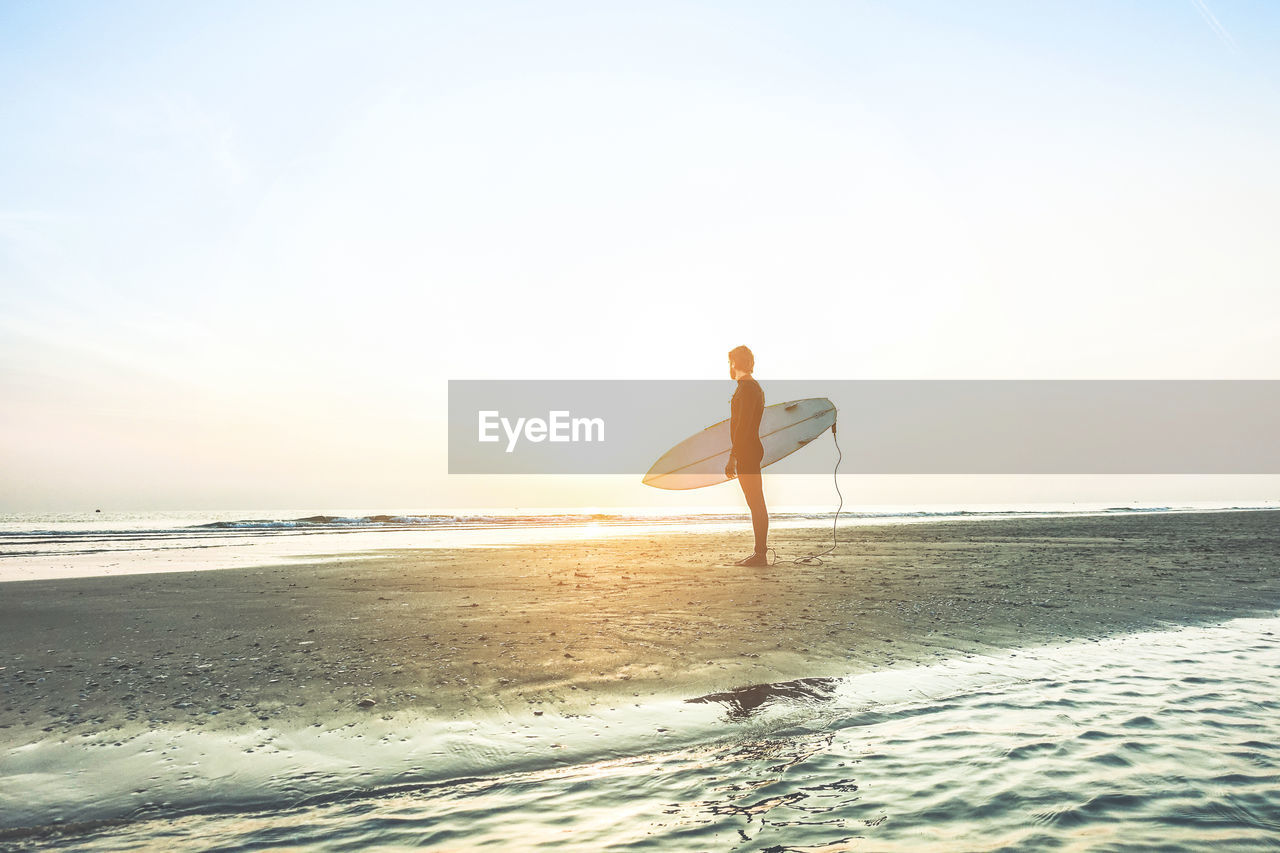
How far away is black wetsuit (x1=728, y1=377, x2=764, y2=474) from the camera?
408 inches

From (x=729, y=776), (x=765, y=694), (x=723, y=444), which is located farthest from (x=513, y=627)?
(x=723, y=444)

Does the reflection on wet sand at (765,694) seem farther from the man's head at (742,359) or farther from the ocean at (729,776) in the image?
the man's head at (742,359)

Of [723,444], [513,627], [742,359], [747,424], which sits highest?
[742,359]

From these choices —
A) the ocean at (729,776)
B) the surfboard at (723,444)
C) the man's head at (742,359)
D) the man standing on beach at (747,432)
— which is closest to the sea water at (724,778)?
the ocean at (729,776)

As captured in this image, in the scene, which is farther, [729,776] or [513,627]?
[513,627]

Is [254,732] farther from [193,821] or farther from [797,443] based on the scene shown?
[797,443]

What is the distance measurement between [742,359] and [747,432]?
1127 mm

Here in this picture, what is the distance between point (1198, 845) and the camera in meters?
2.36

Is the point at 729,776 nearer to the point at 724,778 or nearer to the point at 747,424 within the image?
the point at 724,778

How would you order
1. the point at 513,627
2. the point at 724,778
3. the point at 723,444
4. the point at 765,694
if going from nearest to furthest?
the point at 724,778
the point at 765,694
the point at 513,627
the point at 723,444

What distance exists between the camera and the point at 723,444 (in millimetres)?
14695

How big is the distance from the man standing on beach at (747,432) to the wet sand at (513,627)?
117 centimetres

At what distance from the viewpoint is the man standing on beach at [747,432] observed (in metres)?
10.3

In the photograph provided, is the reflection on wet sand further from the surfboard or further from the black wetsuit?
the surfboard
